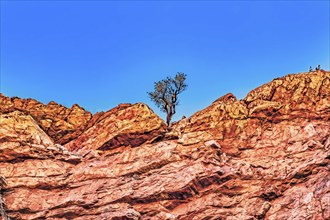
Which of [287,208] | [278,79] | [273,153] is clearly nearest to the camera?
[287,208]

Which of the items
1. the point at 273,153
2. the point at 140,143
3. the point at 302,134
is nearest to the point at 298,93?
the point at 302,134

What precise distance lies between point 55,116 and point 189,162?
28952 millimetres

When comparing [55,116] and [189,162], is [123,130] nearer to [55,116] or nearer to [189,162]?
[189,162]

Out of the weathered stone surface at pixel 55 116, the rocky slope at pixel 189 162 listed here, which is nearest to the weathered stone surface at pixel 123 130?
the rocky slope at pixel 189 162

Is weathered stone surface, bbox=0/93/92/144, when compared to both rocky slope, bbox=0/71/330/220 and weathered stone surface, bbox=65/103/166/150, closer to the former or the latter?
rocky slope, bbox=0/71/330/220

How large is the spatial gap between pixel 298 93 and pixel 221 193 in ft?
75.1

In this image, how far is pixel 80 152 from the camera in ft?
202

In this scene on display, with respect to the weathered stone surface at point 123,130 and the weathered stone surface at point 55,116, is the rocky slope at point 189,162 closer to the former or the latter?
the weathered stone surface at point 123,130

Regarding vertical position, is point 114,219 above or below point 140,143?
below

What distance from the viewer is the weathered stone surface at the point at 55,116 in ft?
226

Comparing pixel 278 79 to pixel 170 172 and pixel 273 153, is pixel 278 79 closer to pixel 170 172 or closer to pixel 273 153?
pixel 273 153

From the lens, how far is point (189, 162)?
5525 centimetres

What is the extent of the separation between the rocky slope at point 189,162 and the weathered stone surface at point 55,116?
174 centimetres

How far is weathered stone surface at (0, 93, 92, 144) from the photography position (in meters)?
68.9
